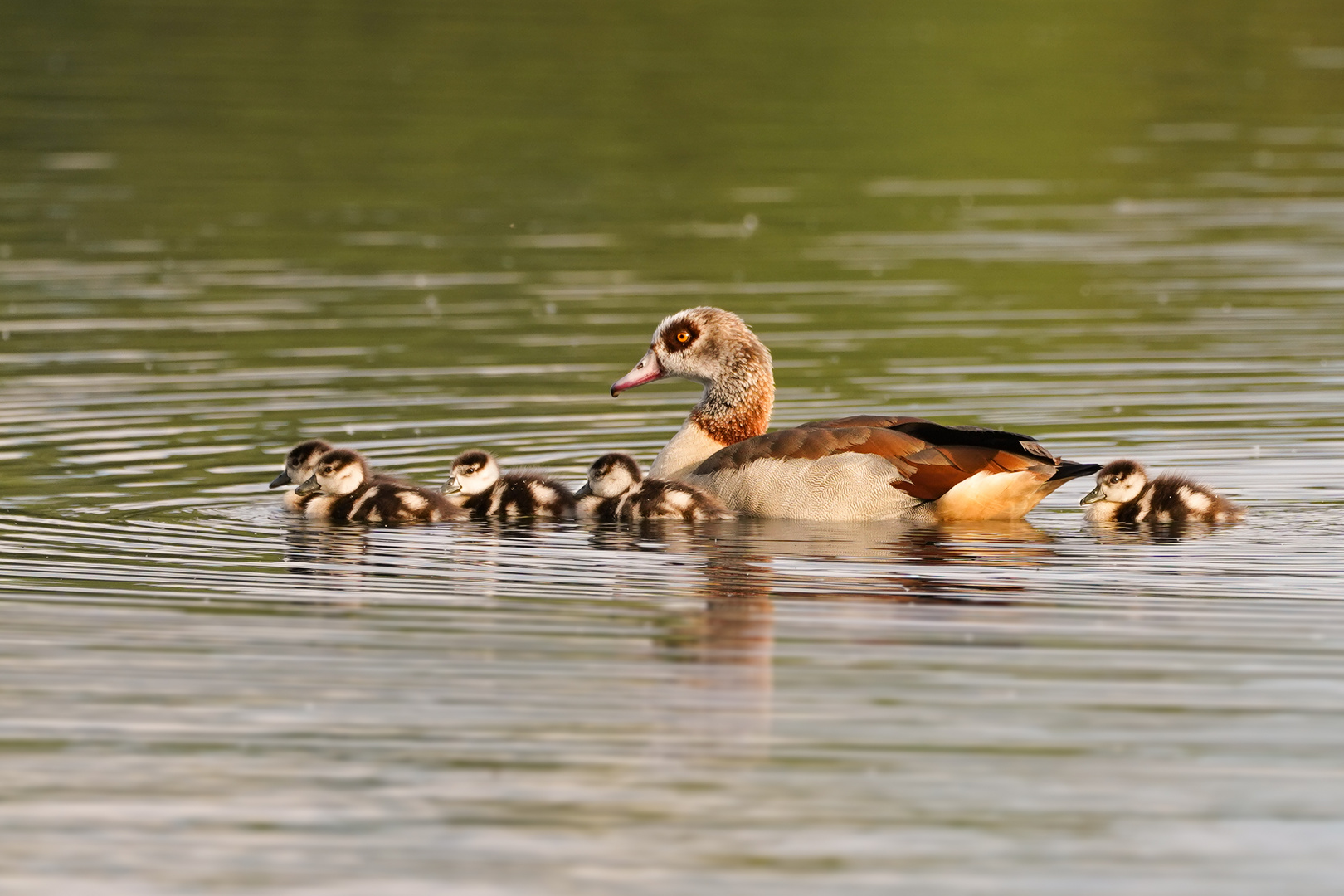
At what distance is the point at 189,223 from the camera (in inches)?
1039

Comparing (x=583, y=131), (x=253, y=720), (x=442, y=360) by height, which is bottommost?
(x=253, y=720)

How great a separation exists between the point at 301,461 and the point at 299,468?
0.07 m

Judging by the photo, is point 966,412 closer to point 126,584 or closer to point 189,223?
point 126,584

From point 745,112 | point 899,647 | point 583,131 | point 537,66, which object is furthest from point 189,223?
point 899,647

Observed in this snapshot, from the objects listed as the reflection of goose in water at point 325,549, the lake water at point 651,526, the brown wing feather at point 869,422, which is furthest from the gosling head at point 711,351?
the reflection of goose in water at point 325,549

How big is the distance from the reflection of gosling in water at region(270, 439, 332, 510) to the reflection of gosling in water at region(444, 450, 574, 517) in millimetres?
774

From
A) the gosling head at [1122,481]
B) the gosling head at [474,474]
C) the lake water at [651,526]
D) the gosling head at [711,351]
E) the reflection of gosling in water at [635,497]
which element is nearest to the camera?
the lake water at [651,526]

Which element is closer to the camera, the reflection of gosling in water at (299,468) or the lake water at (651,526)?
the lake water at (651,526)

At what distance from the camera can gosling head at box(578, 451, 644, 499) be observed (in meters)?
13.6

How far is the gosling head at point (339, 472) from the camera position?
1369 centimetres

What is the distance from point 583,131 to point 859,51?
10.8m

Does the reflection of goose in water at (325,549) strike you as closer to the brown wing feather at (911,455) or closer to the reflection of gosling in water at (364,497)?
the reflection of gosling in water at (364,497)

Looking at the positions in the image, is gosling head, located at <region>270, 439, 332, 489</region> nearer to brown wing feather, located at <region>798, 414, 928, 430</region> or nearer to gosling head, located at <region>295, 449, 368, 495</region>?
gosling head, located at <region>295, 449, 368, 495</region>

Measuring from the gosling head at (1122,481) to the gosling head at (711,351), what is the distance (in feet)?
7.56
